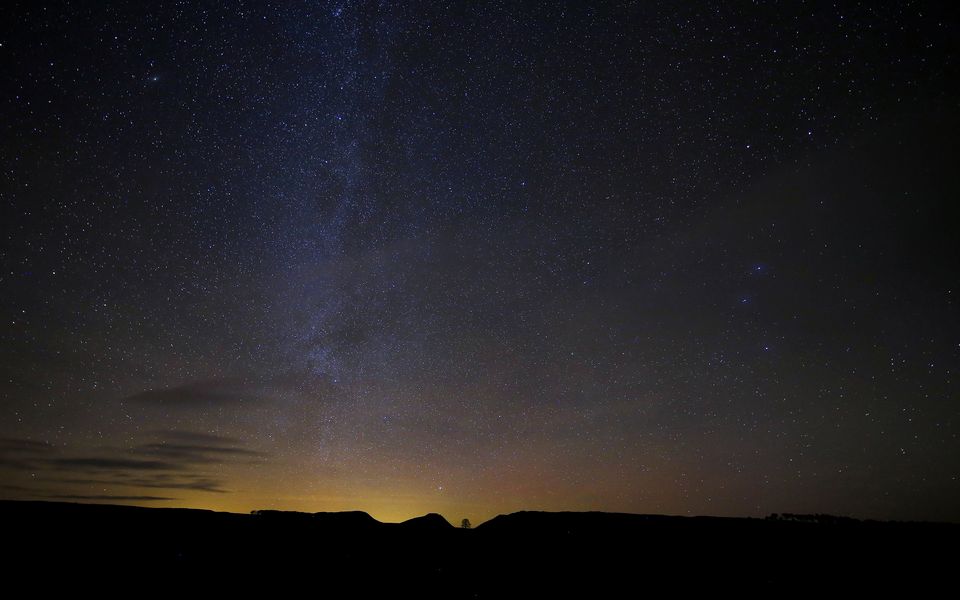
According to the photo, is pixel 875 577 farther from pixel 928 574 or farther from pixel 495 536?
pixel 495 536

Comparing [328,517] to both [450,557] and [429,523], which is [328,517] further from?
[450,557]

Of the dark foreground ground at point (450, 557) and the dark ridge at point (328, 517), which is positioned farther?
the dark ridge at point (328, 517)

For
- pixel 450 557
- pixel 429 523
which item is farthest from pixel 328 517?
pixel 450 557

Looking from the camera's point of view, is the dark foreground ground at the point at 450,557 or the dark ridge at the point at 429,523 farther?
the dark ridge at the point at 429,523

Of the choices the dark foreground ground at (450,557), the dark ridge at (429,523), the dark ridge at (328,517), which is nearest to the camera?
the dark foreground ground at (450,557)

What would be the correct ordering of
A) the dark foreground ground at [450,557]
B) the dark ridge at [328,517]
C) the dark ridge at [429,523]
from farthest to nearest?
the dark ridge at [429,523], the dark ridge at [328,517], the dark foreground ground at [450,557]

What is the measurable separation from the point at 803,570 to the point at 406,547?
10.2 meters

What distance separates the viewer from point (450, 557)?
14195mm

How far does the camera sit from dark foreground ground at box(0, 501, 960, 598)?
1005cm

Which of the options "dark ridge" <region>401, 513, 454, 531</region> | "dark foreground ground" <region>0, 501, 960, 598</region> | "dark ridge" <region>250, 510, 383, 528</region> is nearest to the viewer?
"dark foreground ground" <region>0, 501, 960, 598</region>

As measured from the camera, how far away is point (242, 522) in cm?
1366

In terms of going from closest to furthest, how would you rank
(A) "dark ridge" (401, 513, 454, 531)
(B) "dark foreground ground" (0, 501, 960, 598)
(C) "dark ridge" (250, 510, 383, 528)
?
1. (B) "dark foreground ground" (0, 501, 960, 598)
2. (C) "dark ridge" (250, 510, 383, 528)
3. (A) "dark ridge" (401, 513, 454, 531)

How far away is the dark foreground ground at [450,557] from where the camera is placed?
1005cm

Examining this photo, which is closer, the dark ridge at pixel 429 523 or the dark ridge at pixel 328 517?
the dark ridge at pixel 328 517
